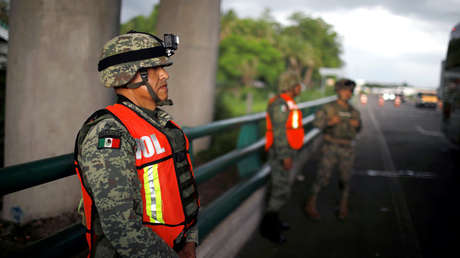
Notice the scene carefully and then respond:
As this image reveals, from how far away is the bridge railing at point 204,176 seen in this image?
167 cm

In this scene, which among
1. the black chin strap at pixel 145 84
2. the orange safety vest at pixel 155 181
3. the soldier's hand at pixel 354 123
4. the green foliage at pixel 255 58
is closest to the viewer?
the orange safety vest at pixel 155 181

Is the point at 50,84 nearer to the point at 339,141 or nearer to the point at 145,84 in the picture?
the point at 145,84

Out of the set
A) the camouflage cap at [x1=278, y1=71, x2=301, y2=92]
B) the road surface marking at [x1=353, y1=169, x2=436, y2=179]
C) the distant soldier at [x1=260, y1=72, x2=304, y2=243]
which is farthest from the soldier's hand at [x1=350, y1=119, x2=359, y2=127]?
the road surface marking at [x1=353, y1=169, x2=436, y2=179]

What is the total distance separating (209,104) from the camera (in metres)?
8.03

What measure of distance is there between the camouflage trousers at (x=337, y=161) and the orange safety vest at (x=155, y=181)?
3.76 meters

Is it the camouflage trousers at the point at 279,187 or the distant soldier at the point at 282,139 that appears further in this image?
the camouflage trousers at the point at 279,187

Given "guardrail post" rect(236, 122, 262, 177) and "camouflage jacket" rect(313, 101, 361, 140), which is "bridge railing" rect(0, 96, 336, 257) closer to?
"guardrail post" rect(236, 122, 262, 177)

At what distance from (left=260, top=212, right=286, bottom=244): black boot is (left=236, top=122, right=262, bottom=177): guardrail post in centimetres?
78

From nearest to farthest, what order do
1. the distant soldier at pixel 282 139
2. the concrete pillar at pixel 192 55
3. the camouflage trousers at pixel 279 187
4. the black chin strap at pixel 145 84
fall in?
the black chin strap at pixel 145 84 < the distant soldier at pixel 282 139 < the camouflage trousers at pixel 279 187 < the concrete pillar at pixel 192 55

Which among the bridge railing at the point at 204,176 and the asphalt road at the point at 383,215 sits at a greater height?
the bridge railing at the point at 204,176

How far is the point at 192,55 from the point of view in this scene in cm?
751

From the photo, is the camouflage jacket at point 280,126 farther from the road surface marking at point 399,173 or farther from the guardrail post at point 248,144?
the road surface marking at point 399,173

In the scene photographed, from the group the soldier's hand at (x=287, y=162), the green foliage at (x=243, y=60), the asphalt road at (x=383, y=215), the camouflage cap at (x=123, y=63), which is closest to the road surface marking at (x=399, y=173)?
the asphalt road at (x=383, y=215)

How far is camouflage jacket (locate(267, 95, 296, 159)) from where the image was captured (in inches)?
169
